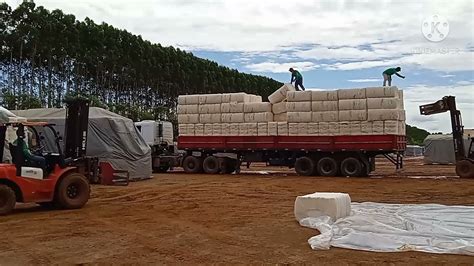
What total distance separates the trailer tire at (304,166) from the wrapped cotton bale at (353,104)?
9.70 ft

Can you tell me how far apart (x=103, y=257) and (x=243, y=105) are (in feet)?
63.5

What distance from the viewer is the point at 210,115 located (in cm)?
2766

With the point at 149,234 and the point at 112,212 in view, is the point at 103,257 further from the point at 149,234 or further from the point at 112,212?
the point at 112,212

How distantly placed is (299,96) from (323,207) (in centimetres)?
1542

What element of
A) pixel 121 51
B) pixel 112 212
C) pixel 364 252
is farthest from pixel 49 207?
pixel 121 51

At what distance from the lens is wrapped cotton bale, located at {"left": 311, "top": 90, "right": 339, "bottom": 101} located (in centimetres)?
2477

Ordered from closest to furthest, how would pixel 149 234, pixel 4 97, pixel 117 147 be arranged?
1. pixel 149 234
2. pixel 117 147
3. pixel 4 97

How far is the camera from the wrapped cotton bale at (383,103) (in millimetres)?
23500

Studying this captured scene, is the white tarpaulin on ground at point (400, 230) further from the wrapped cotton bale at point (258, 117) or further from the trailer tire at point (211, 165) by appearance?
the trailer tire at point (211, 165)

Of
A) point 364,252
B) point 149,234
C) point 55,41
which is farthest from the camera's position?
point 55,41

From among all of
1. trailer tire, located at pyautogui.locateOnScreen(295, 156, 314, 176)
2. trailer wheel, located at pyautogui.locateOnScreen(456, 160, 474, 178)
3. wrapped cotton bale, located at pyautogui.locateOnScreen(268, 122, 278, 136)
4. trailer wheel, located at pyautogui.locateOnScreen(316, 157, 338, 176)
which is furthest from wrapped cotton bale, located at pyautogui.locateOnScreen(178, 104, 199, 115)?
trailer wheel, located at pyautogui.locateOnScreen(456, 160, 474, 178)

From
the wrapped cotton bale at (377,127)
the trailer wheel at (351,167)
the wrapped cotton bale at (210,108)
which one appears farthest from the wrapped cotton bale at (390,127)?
the wrapped cotton bale at (210,108)

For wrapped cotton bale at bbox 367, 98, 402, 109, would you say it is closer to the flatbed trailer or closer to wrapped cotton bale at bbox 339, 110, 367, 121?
wrapped cotton bale at bbox 339, 110, 367, 121

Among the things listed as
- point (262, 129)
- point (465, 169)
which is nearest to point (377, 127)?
point (465, 169)
